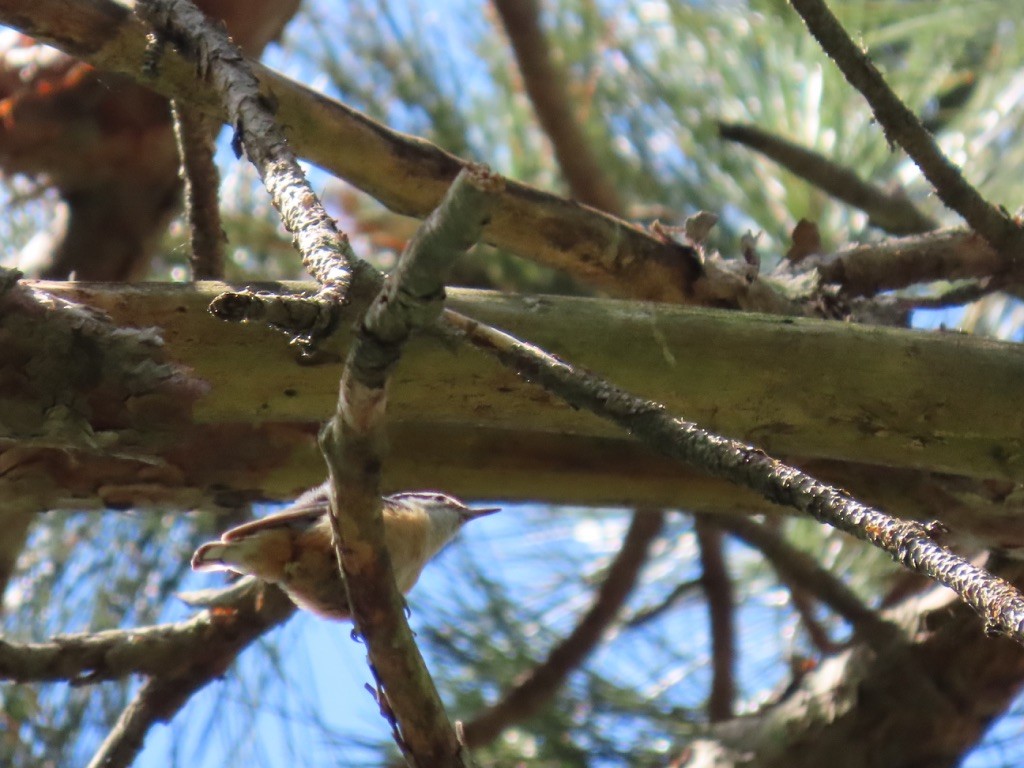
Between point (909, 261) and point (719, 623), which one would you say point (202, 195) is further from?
point (719, 623)

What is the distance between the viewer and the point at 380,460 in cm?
47

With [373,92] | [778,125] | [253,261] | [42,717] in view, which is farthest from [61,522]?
[778,125]

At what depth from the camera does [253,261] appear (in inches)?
63.8

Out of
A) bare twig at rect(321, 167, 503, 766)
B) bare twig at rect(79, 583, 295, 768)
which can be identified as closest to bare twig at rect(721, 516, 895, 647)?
bare twig at rect(79, 583, 295, 768)

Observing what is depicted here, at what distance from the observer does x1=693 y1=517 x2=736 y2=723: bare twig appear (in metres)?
1.34

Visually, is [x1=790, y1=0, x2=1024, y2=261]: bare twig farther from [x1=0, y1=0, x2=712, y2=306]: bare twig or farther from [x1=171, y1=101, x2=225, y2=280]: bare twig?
[x1=171, y1=101, x2=225, y2=280]: bare twig

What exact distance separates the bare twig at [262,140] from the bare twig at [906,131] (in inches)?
12.0

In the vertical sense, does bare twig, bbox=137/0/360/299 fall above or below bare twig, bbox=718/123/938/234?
below

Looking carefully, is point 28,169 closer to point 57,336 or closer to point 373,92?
point 373,92

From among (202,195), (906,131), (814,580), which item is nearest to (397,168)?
(202,195)

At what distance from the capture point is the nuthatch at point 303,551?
62cm

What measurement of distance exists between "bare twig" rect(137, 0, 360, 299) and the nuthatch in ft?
0.59

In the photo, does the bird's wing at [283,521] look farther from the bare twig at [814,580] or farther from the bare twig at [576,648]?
the bare twig at [576,648]

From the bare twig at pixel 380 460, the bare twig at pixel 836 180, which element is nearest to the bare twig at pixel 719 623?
the bare twig at pixel 836 180
